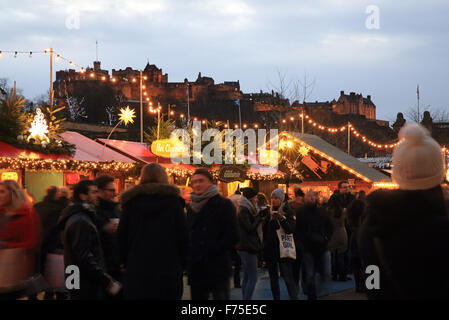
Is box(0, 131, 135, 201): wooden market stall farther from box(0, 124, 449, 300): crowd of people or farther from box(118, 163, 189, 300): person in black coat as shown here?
box(118, 163, 189, 300): person in black coat

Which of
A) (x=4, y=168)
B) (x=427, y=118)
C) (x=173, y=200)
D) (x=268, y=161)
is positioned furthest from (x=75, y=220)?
(x=427, y=118)

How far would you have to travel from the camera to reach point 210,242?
5648 mm

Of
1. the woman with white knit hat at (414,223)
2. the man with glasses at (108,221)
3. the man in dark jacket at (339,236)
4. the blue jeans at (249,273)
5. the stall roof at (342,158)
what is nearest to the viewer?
the woman with white knit hat at (414,223)

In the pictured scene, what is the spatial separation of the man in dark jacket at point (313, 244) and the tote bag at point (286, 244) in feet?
0.52

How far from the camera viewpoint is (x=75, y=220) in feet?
17.9

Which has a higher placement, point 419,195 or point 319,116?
point 319,116

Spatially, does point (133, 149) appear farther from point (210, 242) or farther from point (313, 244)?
point (210, 242)

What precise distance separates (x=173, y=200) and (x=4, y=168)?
11919mm

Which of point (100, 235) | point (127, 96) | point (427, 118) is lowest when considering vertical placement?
point (100, 235)

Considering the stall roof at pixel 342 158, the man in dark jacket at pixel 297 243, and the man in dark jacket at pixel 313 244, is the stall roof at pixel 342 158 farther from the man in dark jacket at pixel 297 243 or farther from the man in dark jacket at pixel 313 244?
the man in dark jacket at pixel 313 244

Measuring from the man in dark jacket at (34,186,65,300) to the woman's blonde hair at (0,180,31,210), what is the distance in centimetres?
187

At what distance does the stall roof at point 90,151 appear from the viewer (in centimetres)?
1829

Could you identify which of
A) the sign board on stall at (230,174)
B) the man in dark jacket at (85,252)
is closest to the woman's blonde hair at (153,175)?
the man in dark jacket at (85,252)
